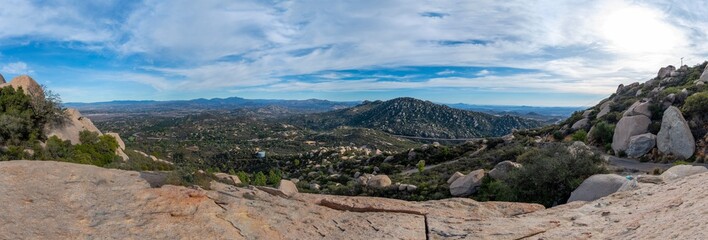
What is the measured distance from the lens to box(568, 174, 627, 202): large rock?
1411 cm

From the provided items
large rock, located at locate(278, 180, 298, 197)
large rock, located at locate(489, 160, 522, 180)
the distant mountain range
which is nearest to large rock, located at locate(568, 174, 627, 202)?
large rock, located at locate(489, 160, 522, 180)

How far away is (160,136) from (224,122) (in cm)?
3797

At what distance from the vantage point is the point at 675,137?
2584 centimetres

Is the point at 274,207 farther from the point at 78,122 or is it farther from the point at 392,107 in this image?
the point at 392,107

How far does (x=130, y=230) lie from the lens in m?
7.70

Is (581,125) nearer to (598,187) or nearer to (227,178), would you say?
(598,187)

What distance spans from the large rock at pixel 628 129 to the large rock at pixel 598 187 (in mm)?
18884

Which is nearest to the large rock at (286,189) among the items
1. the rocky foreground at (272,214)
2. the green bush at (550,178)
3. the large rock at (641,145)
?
the rocky foreground at (272,214)

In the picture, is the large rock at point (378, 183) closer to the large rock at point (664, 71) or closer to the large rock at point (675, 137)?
the large rock at point (675, 137)

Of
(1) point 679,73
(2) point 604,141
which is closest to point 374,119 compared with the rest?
(1) point 679,73

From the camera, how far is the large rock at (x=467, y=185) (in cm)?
2358

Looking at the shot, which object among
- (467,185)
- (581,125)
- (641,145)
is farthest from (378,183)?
(581,125)

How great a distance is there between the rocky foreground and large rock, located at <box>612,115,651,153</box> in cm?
2286

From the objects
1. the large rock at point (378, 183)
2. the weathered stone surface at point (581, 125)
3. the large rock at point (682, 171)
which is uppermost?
the weathered stone surface at point (581, 125)
